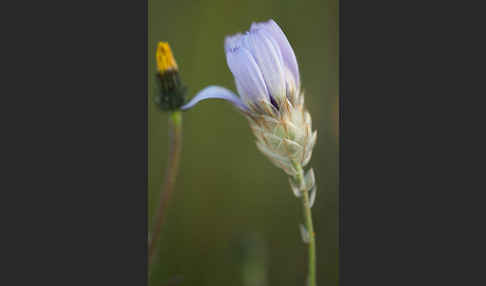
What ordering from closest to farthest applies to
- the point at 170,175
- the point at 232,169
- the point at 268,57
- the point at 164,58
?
the point at 268,57 → the point at 164,58 → the point at 170,175 → the point at 232,169

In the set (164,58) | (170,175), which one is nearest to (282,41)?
(164,58)

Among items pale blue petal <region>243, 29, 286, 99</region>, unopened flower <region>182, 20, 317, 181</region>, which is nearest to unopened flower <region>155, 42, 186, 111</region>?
unopened flower <region>182, 20, 317, 181</region>

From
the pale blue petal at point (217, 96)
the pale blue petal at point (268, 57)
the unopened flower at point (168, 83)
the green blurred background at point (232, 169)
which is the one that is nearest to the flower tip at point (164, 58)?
the unopened flower at point (168, 83)

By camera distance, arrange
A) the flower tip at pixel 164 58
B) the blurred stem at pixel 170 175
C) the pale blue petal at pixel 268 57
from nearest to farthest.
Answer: the pale blue petal at pixel 268 57, the flower tip at pixel 164 58, the blurred stem at pixel 170 175

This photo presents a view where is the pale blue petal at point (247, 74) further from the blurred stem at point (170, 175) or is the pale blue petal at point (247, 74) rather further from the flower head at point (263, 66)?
the blurred stem at point (170, 175)

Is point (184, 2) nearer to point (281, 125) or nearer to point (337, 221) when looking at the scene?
point (281, 125)

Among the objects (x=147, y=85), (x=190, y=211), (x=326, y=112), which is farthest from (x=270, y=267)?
(x=147, y=85)

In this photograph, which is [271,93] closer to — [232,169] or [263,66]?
[263,66]

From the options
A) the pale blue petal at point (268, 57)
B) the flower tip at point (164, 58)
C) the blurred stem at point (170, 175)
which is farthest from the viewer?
the blurred stem at point (170, 175)
